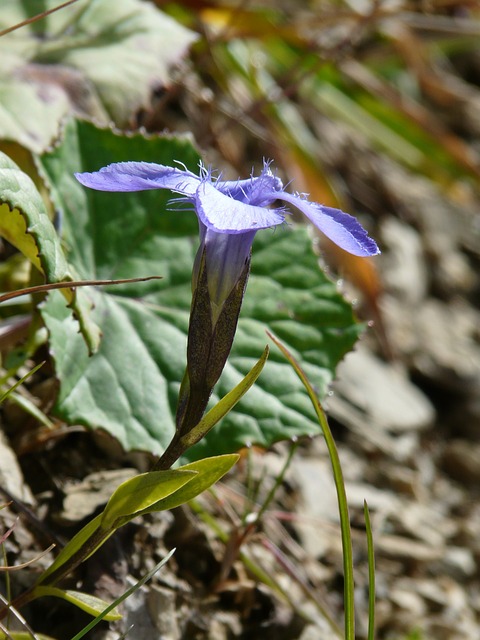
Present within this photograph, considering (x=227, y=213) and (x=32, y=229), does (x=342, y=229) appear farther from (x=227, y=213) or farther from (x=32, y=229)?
(x=32, y=229)

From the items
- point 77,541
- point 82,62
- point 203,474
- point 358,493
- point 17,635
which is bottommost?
point 358,493

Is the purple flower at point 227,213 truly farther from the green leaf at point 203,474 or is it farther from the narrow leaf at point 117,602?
the narrow leaf at point 117,602

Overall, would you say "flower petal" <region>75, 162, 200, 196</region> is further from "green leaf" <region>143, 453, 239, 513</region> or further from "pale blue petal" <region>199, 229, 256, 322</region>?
"green leaf" <region>143, 453, 239, 513</region>

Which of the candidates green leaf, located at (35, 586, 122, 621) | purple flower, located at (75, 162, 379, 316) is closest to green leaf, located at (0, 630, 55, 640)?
green leaf, located at (35, 586, 122, 621)

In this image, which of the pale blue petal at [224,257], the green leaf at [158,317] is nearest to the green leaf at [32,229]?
the green leaf at [158,317]

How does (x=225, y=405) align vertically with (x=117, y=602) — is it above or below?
above

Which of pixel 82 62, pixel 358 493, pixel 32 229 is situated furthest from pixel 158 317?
pixel 358 493

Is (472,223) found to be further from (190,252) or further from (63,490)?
(63,490)
